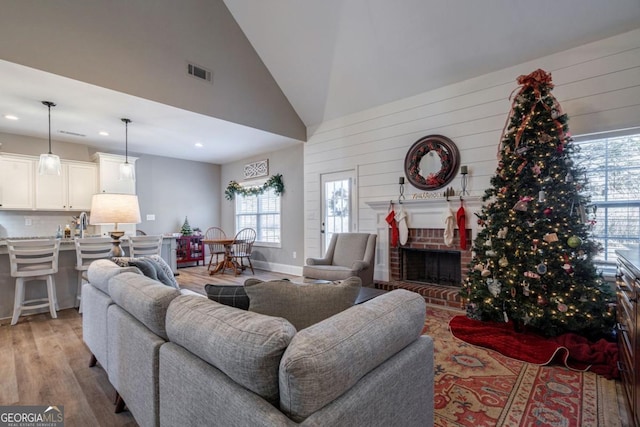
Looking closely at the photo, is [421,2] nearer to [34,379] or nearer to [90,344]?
[90,344]

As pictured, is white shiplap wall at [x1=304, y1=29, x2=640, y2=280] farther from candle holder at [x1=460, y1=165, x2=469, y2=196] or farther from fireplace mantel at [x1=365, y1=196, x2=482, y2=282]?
fireplace mantel at [x1=365, y1=196, x2=482, y2=282]

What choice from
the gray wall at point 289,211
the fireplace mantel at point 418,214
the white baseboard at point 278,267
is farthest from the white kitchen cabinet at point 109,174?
the fireplace mantel at point 418,214

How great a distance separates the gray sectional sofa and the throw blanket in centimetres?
162

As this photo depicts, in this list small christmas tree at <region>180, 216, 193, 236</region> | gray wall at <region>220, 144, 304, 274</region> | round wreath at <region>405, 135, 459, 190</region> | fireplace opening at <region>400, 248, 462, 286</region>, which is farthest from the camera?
small christmas tree at <region>180, 216, 193, 236</region>

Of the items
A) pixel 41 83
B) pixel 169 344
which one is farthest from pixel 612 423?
pixel 41 83

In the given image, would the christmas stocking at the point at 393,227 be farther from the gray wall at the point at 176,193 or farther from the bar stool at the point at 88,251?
the gray wall at the point at 176,193

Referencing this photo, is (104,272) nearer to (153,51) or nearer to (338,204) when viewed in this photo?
(153,51)

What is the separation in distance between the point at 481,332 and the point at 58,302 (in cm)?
502

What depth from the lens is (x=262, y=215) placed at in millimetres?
6930

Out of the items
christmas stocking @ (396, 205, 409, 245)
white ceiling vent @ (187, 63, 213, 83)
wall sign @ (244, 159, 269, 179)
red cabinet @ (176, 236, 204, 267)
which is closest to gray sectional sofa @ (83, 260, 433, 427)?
christmas stocking @ (396, 205, 409, 245)

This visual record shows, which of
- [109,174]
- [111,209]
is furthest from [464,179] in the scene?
[109,174]

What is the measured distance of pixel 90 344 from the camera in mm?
2312

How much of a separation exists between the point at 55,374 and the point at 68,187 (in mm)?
4381

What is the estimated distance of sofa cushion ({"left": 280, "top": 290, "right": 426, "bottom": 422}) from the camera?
32.0 inches
